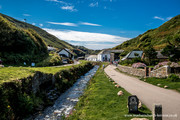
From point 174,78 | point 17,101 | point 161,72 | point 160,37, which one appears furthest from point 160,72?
point 160,37

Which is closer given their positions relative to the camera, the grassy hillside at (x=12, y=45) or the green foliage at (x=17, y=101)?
the green foliage at (x=17, y=101)

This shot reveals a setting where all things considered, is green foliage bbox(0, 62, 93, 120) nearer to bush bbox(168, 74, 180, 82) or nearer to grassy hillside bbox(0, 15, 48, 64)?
bush bbox(168, 74, 180, 82)

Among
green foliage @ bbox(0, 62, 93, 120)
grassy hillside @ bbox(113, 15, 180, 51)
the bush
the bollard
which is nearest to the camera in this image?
the bollard

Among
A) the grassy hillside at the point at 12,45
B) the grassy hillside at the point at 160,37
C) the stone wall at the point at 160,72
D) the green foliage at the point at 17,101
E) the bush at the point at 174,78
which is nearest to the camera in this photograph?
the green foliage at the point at 17,101

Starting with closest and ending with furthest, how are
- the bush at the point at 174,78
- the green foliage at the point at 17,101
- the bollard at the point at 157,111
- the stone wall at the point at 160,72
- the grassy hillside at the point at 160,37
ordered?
the bollard at the point at 157,111, the green foliage at the point at 17,101, the bush at the point at 174,78, the stone wall at the point at 160,72, the grassy hillside at the point at 160,37

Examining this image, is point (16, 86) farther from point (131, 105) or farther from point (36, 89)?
point (131, 105)

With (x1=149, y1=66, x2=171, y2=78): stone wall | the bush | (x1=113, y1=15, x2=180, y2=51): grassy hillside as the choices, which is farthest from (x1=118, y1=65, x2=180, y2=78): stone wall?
(x1=113, y1=15, x2=180, y2=51): grassy hillside

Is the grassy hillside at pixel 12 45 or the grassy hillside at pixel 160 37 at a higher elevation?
the grassy hillside at pixel 160 37

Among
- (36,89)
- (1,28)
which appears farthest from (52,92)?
(1,28)

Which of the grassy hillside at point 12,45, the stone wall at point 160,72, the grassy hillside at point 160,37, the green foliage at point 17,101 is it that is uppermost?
the grassy hillside at point 160,37

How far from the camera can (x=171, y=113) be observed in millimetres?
7699

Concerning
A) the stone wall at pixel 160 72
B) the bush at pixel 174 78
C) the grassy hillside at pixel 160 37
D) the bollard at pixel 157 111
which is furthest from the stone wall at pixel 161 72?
the grassy hillside at pixel 160 37

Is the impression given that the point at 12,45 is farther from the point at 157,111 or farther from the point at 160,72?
the point at 157,111

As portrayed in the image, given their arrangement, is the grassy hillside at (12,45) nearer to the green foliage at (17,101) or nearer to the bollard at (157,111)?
the green foliage at (17,101)
